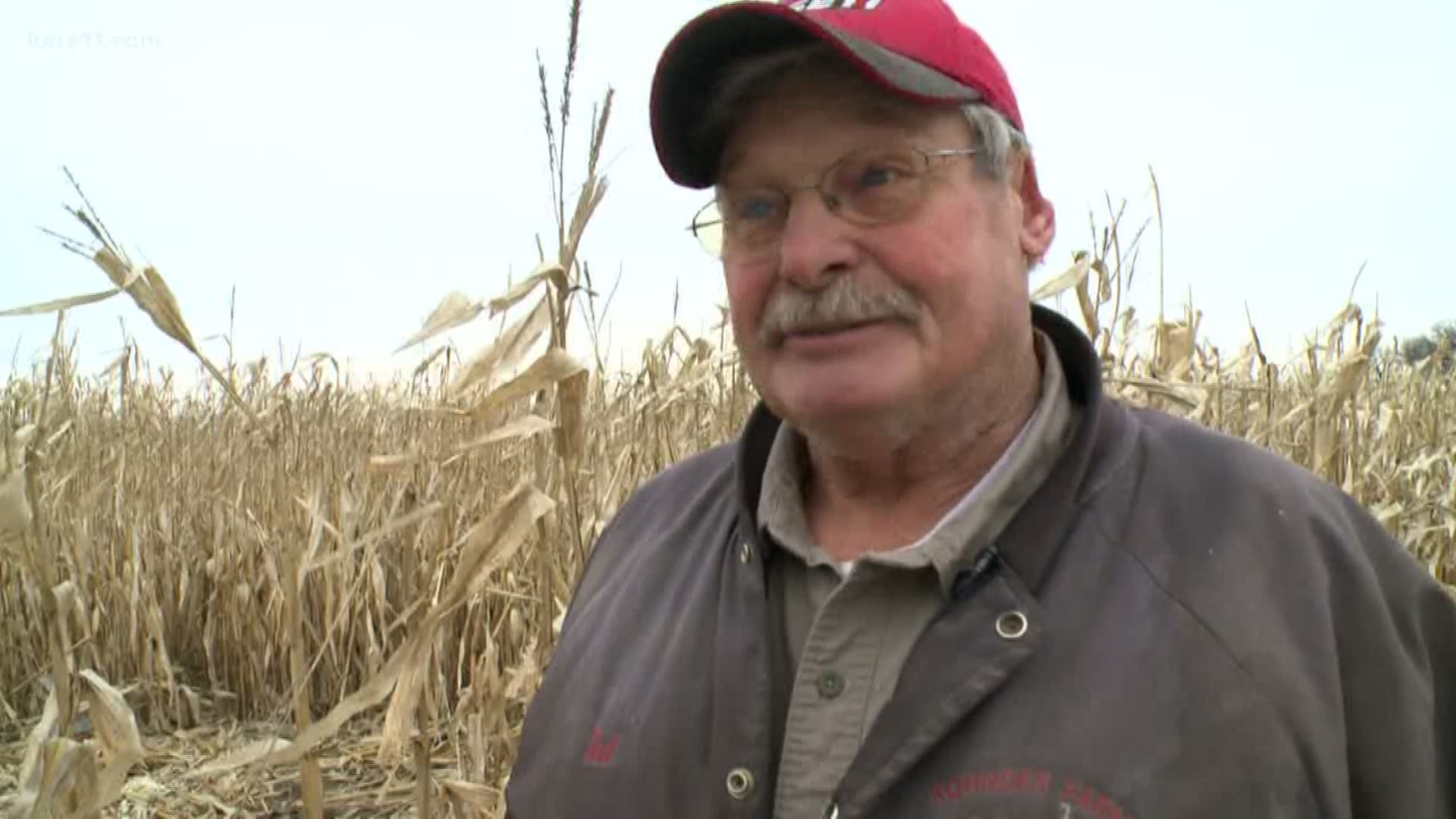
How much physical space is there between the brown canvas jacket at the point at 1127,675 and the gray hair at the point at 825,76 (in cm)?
29

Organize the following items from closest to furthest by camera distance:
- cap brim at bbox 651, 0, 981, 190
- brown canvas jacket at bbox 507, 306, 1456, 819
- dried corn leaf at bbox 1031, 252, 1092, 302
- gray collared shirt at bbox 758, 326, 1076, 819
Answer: brown canvas jacket at bbox 507, 306, 1456, 819 → gray collared shirt at bbox 758, 326, 1076, 819 → cap brim at bbox 651, 0, 981, 190 → dried corn leaf at bbox 1031, 252, 1092, 302

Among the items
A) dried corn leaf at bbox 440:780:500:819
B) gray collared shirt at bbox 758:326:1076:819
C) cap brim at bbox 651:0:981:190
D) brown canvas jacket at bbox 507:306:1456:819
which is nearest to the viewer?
brown canvas jacket at bbox 507:306:1456:819

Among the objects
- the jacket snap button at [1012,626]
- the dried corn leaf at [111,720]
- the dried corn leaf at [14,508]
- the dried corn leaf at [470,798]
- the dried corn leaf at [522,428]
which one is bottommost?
the dried corn leaf at [470,798]

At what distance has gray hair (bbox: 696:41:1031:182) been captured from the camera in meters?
1.50

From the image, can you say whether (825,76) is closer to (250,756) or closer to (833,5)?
(833,5)

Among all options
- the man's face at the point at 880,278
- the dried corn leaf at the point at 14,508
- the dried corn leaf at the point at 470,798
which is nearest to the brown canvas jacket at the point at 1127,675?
the man's face at the point at 880,278

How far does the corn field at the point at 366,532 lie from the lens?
68.1 inches

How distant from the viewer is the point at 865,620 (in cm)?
135

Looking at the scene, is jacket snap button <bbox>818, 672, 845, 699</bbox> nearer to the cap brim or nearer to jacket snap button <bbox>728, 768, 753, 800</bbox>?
jacket snap button <bbox>728, 768, 753, 800</bbox>

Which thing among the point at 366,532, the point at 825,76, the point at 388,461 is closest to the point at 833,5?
the point at 825,76

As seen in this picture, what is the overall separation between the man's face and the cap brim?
6 cm

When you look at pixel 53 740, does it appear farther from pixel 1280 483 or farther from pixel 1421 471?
pixel 1421 471

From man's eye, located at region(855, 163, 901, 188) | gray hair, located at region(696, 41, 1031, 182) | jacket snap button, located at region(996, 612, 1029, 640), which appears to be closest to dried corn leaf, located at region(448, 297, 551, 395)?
gray hair, located at region(696, 41, 1031, 182)

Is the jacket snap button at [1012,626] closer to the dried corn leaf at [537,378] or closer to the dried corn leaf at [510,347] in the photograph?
the dried corn leaf at [537,378]
